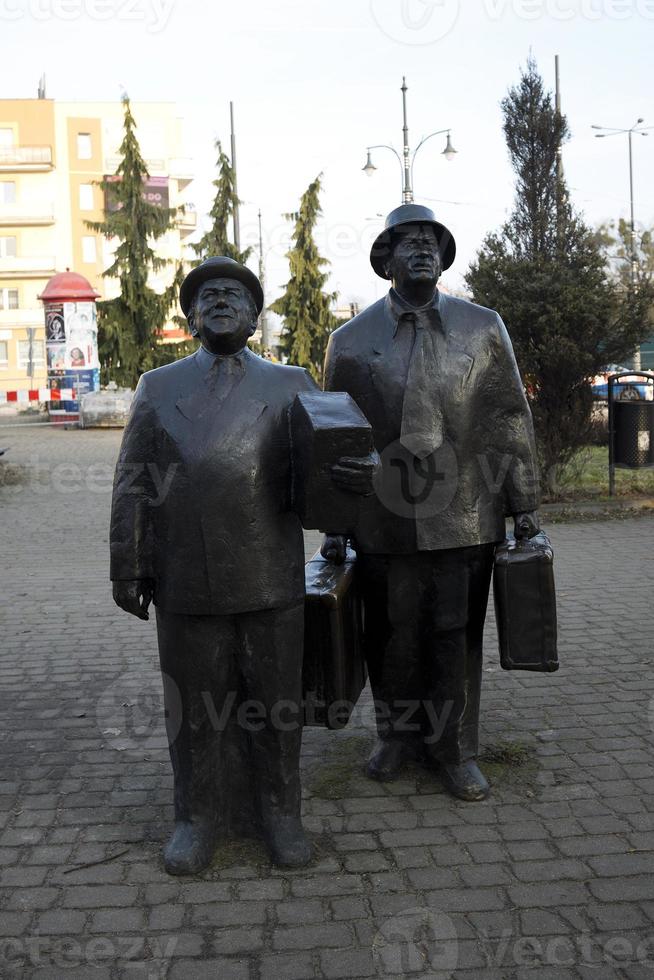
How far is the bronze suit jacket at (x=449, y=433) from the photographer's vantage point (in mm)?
4059

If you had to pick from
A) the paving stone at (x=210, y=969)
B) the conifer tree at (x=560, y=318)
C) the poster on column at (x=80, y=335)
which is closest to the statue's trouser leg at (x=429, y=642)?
the paving stone at (x=210, y=969)

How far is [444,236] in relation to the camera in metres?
4.22

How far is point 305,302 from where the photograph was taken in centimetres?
2905

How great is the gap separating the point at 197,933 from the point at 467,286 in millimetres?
10138

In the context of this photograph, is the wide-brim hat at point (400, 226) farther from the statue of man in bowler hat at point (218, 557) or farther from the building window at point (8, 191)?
the building window at point (8, 191)

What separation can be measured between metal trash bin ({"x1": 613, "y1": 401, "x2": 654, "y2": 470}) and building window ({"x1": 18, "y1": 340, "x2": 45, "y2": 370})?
37.0m

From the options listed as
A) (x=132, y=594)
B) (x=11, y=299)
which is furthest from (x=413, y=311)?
(x=11, y=299)

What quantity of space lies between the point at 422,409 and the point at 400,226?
0.73 meters

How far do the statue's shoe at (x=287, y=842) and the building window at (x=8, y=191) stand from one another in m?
51.6

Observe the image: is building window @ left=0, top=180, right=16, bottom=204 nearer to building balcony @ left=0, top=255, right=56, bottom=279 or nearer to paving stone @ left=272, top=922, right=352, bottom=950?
building balcony @ left=0, top=255, right=56, bottom=279

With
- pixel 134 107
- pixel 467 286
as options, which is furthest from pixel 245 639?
pixel 134 107

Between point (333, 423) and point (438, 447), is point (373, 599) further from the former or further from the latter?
point (333, 423)

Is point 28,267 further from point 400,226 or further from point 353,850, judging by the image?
point 353,850

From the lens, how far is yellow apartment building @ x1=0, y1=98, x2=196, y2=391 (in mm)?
50312
